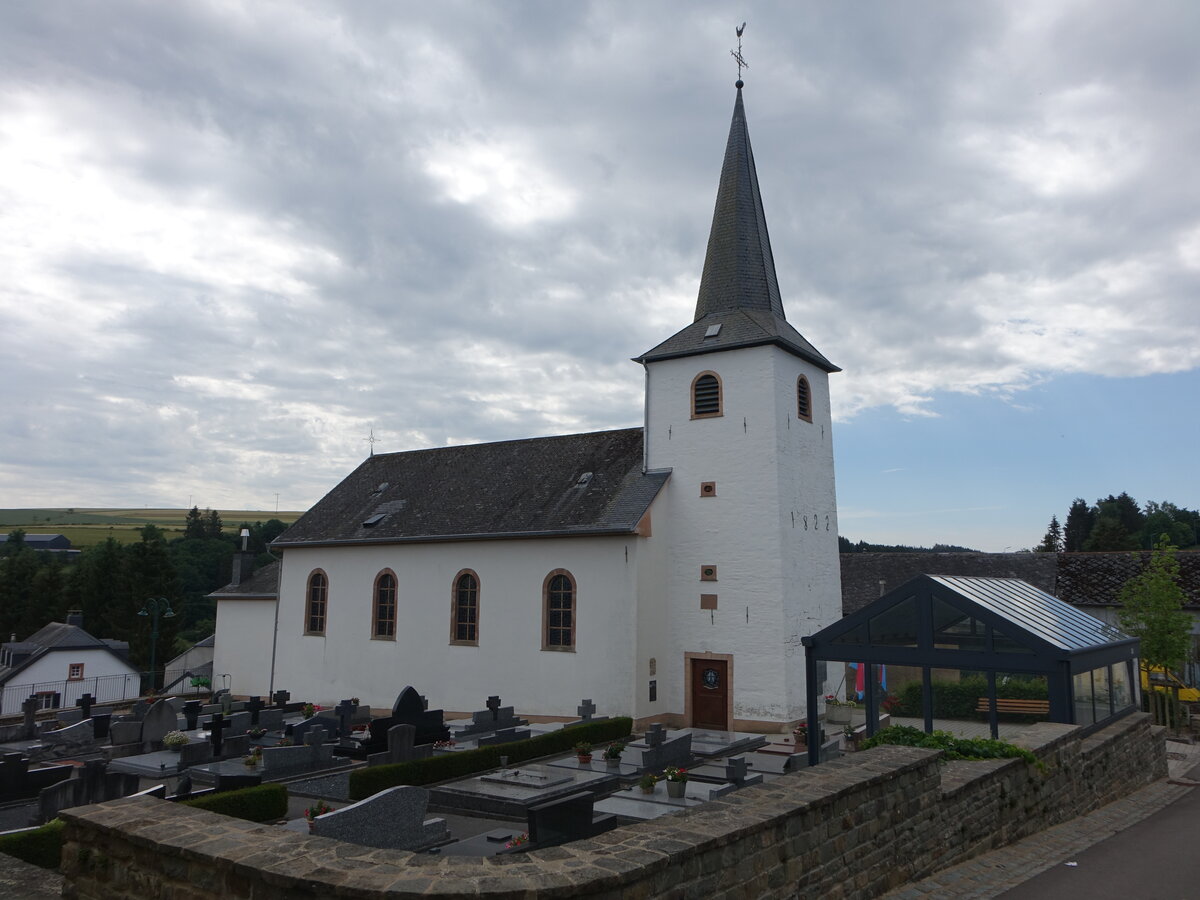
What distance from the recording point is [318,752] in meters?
16.8

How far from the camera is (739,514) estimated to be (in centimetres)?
2316

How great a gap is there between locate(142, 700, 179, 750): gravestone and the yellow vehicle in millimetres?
25699

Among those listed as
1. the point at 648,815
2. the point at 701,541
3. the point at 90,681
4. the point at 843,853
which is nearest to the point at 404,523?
the point at 701,541

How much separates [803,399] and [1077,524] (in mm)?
92967

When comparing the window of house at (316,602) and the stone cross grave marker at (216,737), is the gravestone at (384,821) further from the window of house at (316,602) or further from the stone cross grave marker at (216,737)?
the window of house at (316,602)

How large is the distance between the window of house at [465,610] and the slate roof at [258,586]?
904cm

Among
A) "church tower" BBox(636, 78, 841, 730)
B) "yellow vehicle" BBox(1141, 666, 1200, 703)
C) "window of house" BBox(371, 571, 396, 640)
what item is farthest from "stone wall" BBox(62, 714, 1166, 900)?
"window of house" BBox(371, 571, 396, 640)

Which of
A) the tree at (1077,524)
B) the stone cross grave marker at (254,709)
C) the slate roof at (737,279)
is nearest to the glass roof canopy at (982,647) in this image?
the slate roof at (737,279)

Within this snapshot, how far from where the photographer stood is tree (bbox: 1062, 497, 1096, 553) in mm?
98812

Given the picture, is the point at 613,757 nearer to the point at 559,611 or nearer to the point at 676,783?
the point at 676,783

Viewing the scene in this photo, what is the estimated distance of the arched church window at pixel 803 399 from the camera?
2452cm

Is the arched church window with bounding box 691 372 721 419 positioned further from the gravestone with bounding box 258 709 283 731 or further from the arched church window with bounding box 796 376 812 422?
the gravestone with bounding box 258 709 283 731

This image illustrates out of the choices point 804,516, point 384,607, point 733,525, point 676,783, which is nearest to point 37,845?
point 676,783

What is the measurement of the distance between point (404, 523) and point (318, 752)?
12207mm
